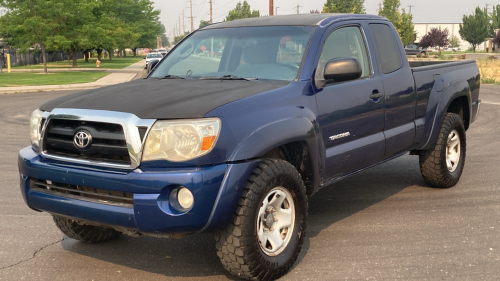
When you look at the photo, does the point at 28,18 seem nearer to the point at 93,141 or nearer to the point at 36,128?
the point at 36,128

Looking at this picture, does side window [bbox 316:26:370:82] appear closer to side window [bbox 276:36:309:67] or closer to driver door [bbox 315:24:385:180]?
driver door [bbox 315:24:385:180]

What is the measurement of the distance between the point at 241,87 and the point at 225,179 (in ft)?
3.16

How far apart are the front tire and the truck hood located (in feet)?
1.86

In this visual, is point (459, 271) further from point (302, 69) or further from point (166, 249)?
point (166, 249)

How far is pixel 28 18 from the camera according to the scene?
37.1 metres

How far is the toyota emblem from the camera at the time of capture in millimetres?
3895

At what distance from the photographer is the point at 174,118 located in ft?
12.2

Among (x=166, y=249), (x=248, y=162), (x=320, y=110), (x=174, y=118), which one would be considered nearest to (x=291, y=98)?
(x=320, y=110)

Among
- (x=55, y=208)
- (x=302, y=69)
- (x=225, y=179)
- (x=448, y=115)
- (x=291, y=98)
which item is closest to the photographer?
(x=225, y=179)

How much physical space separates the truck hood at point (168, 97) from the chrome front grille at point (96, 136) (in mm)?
70

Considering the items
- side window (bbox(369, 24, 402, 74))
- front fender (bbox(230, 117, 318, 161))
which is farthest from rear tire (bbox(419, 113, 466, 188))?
front fender (bbox(230, 117, 318, 161))

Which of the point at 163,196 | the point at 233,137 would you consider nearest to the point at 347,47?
the point at 233,137

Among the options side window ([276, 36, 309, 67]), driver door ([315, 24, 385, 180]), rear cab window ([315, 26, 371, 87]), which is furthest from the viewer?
rear cab window ([315, 26, 371, 87])

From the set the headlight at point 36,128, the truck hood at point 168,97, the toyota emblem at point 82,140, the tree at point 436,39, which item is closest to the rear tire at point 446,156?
the truck hood at point 168,97
